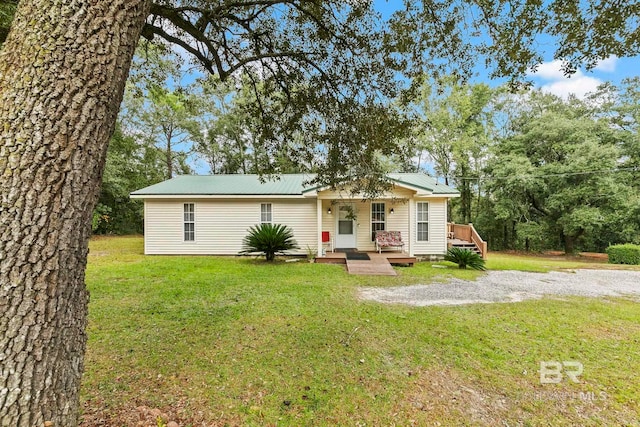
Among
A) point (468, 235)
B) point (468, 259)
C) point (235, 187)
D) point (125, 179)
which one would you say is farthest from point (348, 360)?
point (125, 179)

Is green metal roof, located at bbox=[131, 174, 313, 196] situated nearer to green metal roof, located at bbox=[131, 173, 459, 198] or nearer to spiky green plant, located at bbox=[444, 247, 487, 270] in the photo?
green metal roof, located at bbox=[131, 173, 459, 198]

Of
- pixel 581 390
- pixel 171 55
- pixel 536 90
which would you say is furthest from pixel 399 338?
pixel 536 90

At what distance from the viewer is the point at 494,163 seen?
65.0 ft

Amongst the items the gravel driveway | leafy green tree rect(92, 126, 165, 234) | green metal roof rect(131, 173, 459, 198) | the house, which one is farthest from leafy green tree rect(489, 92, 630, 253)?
leafy green tree rect(92, 126, 165, 234)

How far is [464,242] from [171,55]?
12.9 m

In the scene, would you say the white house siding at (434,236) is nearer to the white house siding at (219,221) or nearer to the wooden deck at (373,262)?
the wooden deck at (373,262)

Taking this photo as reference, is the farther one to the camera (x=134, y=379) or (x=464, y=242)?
(x=464, y=242)

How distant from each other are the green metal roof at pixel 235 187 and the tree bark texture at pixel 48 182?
31.2 feet

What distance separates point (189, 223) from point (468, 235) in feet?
40.7

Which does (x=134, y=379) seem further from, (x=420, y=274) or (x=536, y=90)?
(x=536, y=90)

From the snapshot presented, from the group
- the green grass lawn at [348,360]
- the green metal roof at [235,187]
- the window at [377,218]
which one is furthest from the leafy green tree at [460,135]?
the green grass lawn at [348,360]

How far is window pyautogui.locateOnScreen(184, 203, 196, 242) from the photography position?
12.2 metres

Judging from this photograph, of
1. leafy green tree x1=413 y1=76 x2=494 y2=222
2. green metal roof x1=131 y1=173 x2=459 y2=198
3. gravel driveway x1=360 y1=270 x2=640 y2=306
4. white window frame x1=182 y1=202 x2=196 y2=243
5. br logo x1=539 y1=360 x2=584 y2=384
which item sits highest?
leafy green tree x1=413 y1=76 x2=494 y2=222

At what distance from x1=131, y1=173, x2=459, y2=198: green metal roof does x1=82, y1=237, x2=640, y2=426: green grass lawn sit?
20.9 ft
